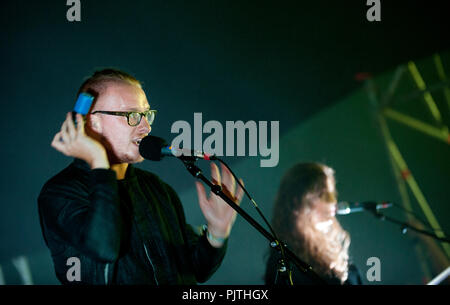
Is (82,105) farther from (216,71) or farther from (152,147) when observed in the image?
(216,71)

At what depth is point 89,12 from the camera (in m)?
2.17

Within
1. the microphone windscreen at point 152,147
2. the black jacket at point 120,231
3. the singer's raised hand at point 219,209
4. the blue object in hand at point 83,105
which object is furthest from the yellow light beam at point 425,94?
the blue object in hand at point 83,105

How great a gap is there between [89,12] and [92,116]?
980mm

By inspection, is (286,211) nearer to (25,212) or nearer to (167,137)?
(167,137)

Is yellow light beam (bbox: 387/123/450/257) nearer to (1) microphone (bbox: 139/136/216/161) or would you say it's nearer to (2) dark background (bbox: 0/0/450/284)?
(2) dark background (bbox: 0/0/450/284)

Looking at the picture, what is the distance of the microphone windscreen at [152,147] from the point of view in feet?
4.49

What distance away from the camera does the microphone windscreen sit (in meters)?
1.37

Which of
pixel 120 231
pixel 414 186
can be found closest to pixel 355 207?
pixel 120 231

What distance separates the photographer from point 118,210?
1268mm

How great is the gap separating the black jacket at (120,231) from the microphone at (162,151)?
0.53ft

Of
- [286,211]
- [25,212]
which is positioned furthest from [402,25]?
[25,212]

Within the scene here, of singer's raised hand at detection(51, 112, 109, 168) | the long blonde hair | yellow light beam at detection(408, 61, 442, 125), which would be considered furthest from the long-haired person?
yellow light beam at detection(408, 61, 442, 125)

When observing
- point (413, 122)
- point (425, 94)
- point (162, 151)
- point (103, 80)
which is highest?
point (425, 94)

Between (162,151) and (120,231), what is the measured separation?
1.07ft
